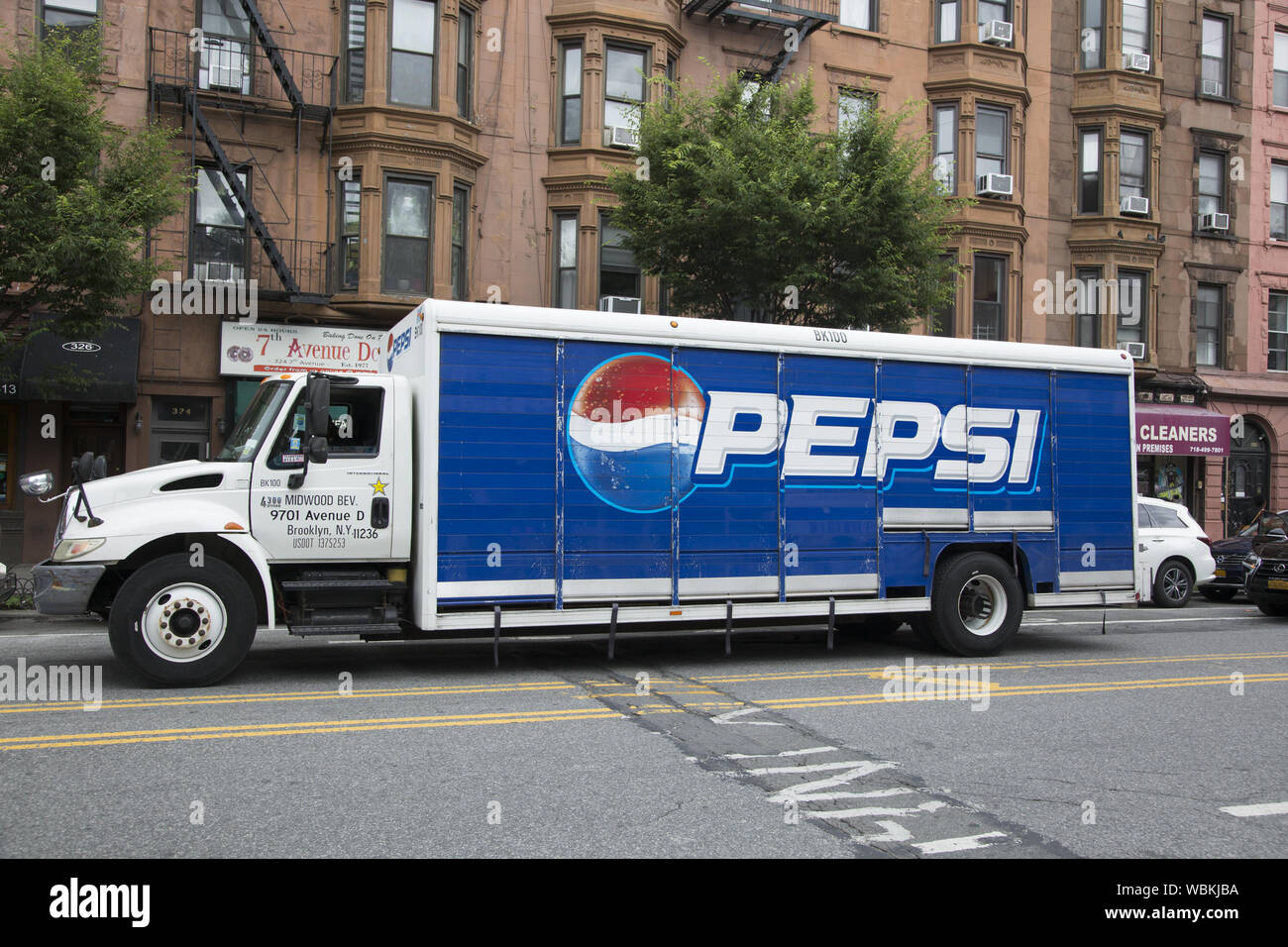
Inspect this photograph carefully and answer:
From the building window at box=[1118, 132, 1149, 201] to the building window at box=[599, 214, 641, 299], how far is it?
14042mm

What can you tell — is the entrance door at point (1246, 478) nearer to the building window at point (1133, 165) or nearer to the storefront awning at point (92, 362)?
the building window at point (1133, 165)

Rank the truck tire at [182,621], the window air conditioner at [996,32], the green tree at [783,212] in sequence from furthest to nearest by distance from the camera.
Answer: the window air conditioner at [996,32], the green tree at [783,212], the truck tire at [182,621]

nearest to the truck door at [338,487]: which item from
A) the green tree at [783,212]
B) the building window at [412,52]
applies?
the green tree at [783,212]

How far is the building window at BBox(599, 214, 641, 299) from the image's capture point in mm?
21906

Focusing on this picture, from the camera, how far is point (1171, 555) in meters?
17.9

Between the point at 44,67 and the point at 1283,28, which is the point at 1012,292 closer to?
the point at 1283,28

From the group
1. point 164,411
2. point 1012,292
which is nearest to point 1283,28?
point 1012,292

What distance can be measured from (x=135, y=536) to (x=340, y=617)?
1721 mm

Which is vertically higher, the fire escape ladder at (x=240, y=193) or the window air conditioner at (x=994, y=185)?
the window air conditioner at (x=994, y=185)

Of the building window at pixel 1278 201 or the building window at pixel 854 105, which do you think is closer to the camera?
the building window at pixel 854 105

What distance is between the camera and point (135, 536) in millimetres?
8367

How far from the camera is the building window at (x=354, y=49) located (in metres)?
20.2

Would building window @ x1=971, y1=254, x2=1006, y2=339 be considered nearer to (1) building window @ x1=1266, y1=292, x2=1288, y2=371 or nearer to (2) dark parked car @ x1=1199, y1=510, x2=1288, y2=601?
(2) dark parked car @ x1=1199, y1=510, x2=1288, y2=601

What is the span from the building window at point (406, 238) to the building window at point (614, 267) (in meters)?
3.67
